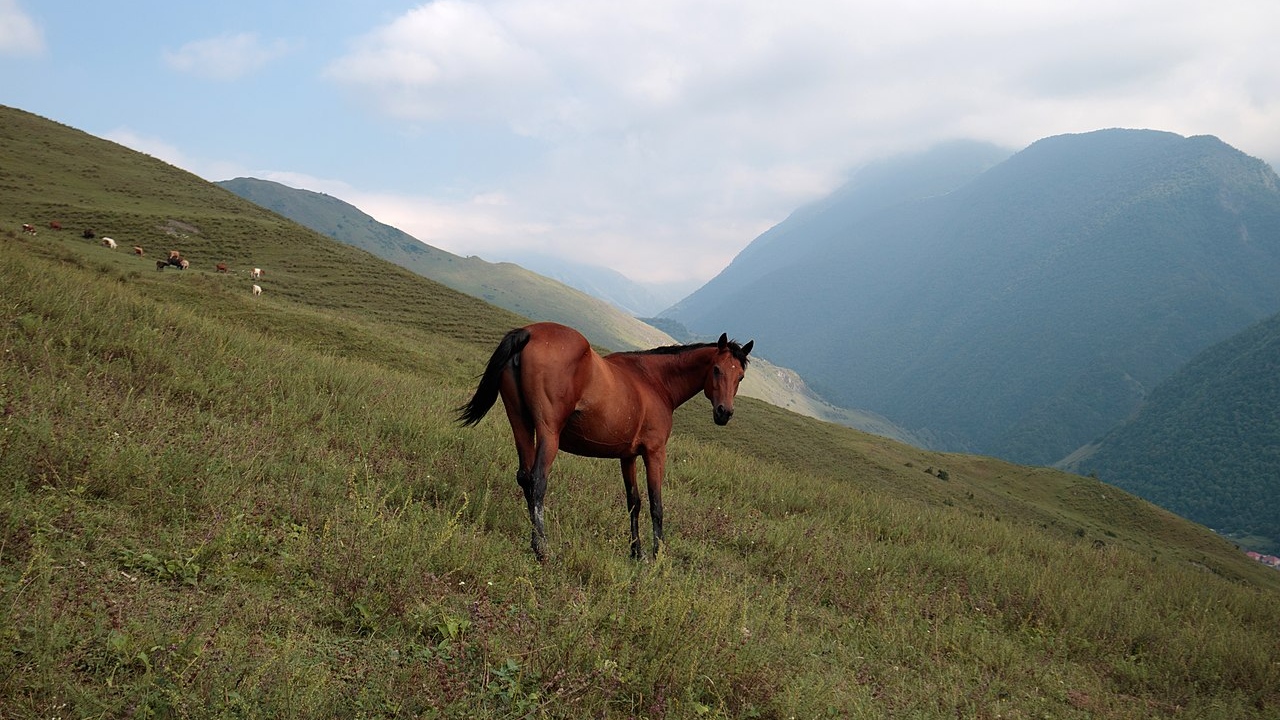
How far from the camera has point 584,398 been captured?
6559mm

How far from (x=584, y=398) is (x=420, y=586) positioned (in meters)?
2.57

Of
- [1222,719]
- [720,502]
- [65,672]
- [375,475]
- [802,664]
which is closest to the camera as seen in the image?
[65,672]

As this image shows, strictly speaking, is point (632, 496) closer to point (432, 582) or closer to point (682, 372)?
point (682, 372)

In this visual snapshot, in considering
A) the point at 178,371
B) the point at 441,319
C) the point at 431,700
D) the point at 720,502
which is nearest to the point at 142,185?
the point at 441,319

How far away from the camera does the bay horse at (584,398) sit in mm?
6242

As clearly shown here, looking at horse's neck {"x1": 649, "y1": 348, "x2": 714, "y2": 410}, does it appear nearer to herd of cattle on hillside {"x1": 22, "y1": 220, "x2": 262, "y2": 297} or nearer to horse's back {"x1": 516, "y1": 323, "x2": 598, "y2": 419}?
horse's back {"x1": 516, "y1": 323, "x2": 598, "y2": 419}

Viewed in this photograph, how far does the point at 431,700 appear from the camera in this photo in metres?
3.30

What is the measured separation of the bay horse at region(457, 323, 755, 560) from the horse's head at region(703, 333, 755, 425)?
0.01 meters

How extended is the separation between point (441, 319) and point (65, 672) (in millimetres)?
40197

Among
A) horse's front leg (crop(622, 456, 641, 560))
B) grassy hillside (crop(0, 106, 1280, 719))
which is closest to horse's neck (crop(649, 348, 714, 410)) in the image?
horse's front leg (crop(622, 456, 641, 560))

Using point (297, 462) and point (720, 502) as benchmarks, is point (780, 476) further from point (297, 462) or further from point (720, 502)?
point (297, 462)

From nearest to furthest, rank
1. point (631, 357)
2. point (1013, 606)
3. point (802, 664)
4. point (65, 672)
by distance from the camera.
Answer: point (65, 672) → point (802, 664) → point (631, 357) → point (1013, 606)

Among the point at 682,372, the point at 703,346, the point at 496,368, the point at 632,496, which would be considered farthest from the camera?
the point at 703,346

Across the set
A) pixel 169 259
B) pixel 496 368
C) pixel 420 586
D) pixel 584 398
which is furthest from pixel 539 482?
pixel 169 259
